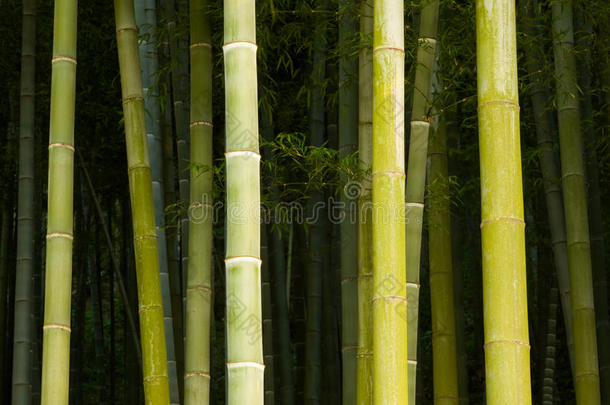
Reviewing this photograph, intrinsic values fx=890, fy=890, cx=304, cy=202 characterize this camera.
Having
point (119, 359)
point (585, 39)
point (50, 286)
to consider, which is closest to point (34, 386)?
point (119, 359)

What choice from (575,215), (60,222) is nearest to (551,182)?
(575,215)

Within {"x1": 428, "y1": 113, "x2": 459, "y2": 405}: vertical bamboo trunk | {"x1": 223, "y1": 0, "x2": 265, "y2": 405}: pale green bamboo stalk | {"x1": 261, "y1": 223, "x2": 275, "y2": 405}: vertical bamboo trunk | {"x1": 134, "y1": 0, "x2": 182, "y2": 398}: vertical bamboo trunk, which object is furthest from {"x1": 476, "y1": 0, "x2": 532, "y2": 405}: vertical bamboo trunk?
{"x1": 261, "y1": 223, "x2": 275, "y2": 405}: vertical bamboo trunk

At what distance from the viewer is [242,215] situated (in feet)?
8.09

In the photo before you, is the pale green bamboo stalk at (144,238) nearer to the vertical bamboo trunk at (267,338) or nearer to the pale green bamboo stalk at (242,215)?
the pale green bamboo stalk at (242,215)

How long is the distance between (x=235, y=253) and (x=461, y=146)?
16.5 ft

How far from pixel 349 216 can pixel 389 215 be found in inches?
39.5

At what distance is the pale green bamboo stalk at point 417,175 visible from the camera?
10.1 feet

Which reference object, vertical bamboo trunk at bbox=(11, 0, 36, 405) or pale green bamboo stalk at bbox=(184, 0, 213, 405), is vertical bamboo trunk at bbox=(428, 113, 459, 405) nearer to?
pale green bamboo stalk at bbox=(184, 0, 213, 405)

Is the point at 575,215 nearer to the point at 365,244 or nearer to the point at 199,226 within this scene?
the point at 365,244

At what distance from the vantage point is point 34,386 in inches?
253

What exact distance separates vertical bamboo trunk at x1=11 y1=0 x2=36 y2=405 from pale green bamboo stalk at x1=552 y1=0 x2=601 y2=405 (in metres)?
2.79

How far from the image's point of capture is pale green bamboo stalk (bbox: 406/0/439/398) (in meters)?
3.08

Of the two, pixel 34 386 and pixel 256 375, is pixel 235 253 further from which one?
pixel 34 386

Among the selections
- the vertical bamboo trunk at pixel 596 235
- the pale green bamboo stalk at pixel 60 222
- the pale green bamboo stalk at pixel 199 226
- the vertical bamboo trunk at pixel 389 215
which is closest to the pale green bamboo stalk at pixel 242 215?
the vertical bamboo trunk at pixel 389 215
